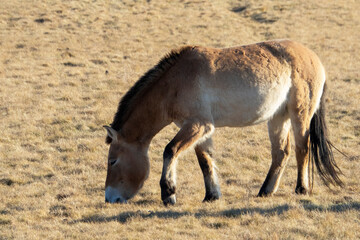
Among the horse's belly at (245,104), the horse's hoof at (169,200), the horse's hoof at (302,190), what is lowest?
the horse's hoof at (169,200)

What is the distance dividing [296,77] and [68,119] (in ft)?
23.3

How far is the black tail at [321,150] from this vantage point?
26.4 ft

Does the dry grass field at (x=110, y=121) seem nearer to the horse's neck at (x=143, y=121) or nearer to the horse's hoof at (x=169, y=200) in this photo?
the horse's hoof at (x=169, y=200)

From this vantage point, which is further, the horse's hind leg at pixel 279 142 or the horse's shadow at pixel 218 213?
the horse's hind leg at pixel 279 142

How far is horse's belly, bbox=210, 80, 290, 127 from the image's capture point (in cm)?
725

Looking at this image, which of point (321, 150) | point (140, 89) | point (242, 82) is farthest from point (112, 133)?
point (321, 150)

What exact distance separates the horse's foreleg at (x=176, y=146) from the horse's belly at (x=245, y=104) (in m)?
0.35

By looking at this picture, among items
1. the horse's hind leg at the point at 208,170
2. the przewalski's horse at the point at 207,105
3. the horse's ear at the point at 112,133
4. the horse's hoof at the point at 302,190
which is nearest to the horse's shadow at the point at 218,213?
the przewalski's horse at the point at 207,105

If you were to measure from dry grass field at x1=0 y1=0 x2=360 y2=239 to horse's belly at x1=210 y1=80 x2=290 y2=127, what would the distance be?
126 centimetres

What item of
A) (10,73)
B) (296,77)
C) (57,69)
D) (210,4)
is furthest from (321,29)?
(296,77)

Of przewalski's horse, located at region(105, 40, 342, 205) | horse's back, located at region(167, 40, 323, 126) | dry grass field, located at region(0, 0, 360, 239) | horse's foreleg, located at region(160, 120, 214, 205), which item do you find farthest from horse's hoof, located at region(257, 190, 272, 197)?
horse's foreleg, located at region(160, 120, 214, 205)

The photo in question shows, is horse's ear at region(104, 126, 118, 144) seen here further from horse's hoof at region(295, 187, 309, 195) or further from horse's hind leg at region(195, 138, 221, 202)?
horse's hoof at region(295, 187, 309, 195)

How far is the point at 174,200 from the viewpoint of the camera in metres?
7.16

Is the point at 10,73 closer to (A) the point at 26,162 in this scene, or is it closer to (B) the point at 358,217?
(A) the point at 26,162
